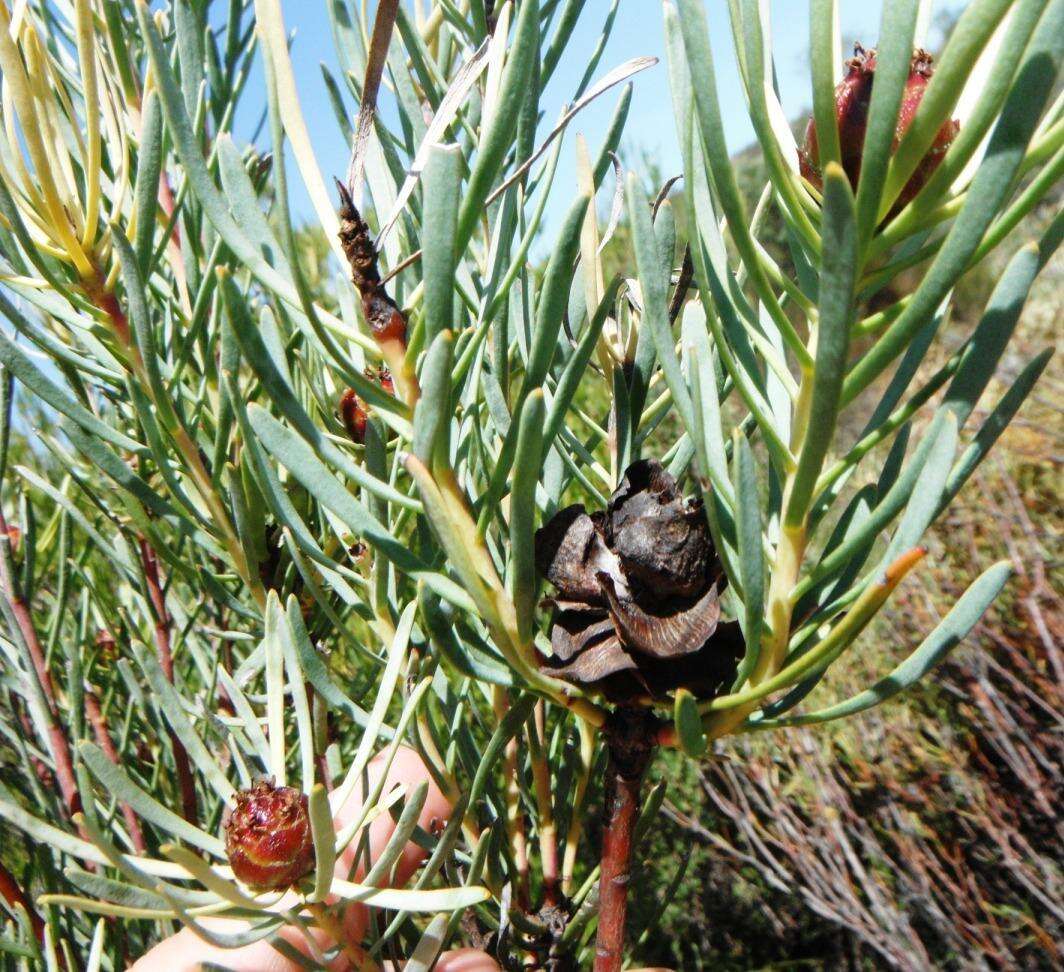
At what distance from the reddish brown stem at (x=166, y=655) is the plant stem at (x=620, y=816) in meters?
0.35

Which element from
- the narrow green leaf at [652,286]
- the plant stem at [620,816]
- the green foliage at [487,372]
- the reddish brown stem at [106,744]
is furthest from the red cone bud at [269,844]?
the reddish brown stem at [106,744]

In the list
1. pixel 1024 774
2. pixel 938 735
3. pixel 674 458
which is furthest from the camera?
pixel 938 735

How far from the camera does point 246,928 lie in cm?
34

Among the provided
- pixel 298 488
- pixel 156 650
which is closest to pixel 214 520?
pixel 298 488

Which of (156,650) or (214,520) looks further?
(156,650)

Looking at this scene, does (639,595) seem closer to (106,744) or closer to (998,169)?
(998,169)

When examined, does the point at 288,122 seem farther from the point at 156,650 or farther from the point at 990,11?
the point at 156,650

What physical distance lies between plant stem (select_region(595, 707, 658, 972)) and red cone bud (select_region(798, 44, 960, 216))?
0.20 meters

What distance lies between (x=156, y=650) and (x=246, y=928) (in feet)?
1.56

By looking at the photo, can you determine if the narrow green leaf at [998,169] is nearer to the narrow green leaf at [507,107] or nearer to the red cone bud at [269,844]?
the narrow green leaf at [507,107]

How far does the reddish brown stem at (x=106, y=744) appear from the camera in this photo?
2.08 ft

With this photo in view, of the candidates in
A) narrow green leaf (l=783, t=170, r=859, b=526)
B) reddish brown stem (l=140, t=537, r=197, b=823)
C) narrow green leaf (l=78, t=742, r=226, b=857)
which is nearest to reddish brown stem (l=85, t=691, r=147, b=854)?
reddish brown stem (l=140, t=537, r=197, b=823)

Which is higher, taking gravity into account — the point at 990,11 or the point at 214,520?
the point at 990,11

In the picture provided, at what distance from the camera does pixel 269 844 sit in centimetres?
33
